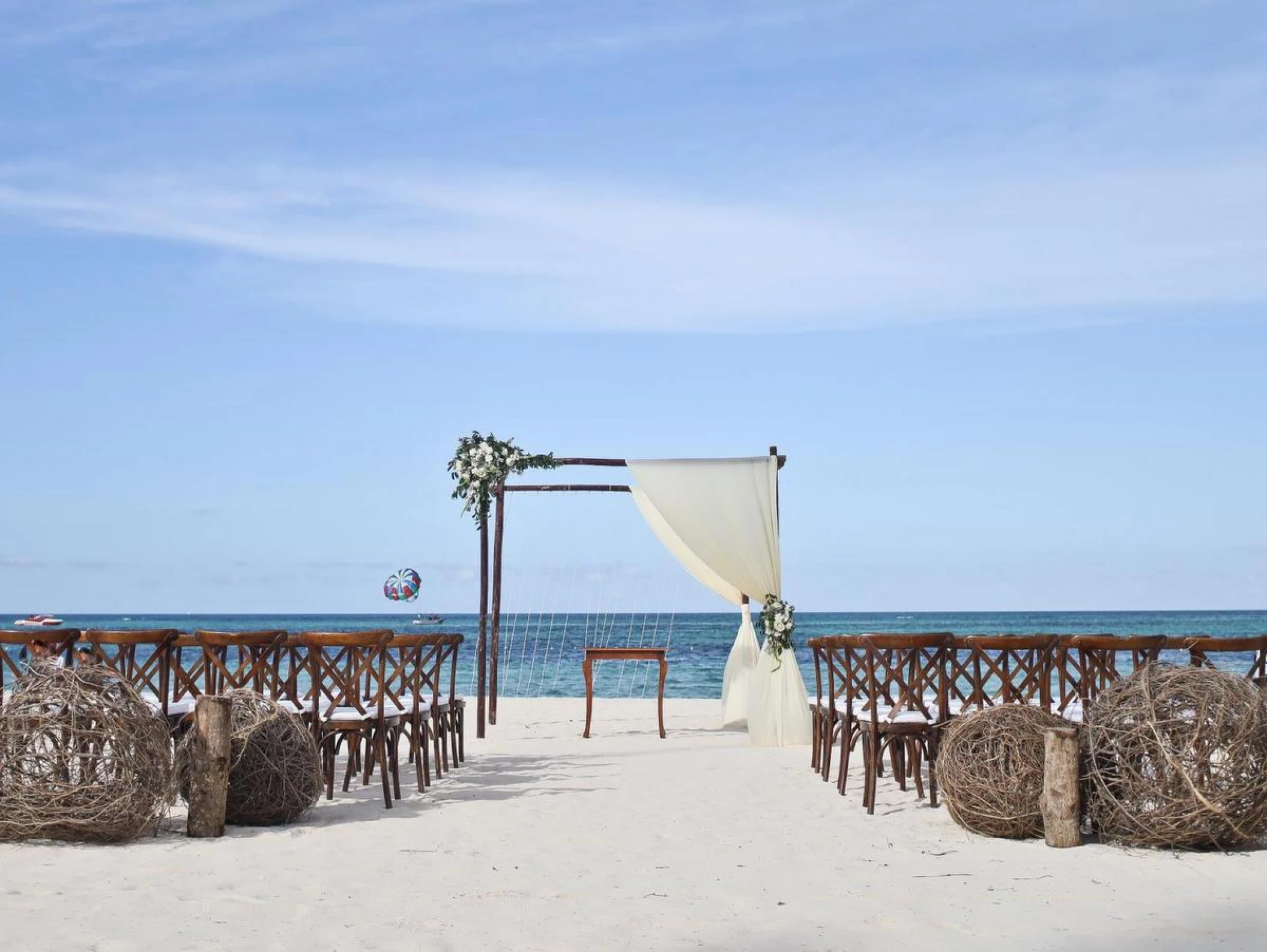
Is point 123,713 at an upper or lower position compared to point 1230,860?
upper

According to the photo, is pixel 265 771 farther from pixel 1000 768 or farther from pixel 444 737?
pixel 1000 768

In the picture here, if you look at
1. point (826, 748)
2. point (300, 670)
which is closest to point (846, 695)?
point (826, 748)

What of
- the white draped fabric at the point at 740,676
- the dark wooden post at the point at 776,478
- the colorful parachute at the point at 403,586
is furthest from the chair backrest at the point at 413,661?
the colorful parachute at the point at 403,586

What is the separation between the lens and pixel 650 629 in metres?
43.2

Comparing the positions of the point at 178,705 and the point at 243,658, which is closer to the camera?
the point at 178,705

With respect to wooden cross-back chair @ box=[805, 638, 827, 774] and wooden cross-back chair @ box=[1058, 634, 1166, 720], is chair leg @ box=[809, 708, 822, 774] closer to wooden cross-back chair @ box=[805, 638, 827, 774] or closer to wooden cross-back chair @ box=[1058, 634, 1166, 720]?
wooden cross-back chair @ box=[805, 638, 827, 774]

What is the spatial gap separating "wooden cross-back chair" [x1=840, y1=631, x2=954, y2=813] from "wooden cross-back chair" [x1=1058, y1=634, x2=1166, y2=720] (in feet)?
2.10

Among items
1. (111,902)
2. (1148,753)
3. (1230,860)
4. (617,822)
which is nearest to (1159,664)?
(1148,753)

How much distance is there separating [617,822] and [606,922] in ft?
6.59

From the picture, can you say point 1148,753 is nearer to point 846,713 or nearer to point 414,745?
point 846,713

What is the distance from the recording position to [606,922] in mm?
4160

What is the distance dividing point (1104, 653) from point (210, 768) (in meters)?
4.60

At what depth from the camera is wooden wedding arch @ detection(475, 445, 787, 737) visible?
10.4 metres

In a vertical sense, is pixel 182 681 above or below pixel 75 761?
above
